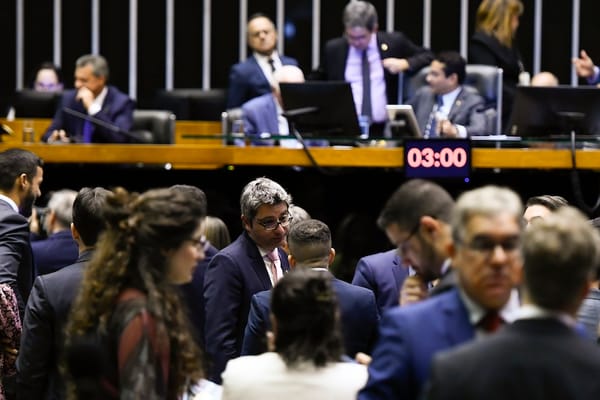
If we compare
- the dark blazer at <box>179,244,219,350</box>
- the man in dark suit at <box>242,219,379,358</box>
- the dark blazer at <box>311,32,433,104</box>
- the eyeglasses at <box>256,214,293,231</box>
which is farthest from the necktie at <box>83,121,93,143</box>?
the man in dark suit at <box>242,219,379,358</box>

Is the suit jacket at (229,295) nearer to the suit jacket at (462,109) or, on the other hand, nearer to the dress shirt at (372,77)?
the suit jacket at (462,109)

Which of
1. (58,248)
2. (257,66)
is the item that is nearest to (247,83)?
(257,66)

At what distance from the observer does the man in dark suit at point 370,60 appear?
10078 millimetres

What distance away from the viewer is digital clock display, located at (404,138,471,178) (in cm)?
775

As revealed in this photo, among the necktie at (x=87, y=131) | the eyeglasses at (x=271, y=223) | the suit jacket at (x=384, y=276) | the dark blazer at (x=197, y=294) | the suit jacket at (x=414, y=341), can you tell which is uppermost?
the necktie at (x=87, y=131)

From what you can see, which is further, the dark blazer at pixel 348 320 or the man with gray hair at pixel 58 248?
the man with gray hair at pixel 58 248

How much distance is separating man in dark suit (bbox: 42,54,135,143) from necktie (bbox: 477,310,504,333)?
23.7ft

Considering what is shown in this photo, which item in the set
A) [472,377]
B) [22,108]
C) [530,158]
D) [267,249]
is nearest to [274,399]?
[472,377]

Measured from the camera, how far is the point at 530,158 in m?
8.15

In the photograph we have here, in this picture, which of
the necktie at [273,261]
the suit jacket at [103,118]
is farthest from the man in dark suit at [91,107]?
the necktie at [273,261]

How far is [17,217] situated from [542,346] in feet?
11.1

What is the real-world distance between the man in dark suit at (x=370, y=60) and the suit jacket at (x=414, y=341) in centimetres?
690

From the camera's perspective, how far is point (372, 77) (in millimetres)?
10211

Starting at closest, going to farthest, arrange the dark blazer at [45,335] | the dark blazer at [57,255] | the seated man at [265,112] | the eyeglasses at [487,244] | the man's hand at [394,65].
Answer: the eyeglasses at [487,244] < the dark blazer at [45,335] < the dark blazer at [57,255] < the seated man at [265,112] < the man's hand at [394,65]
